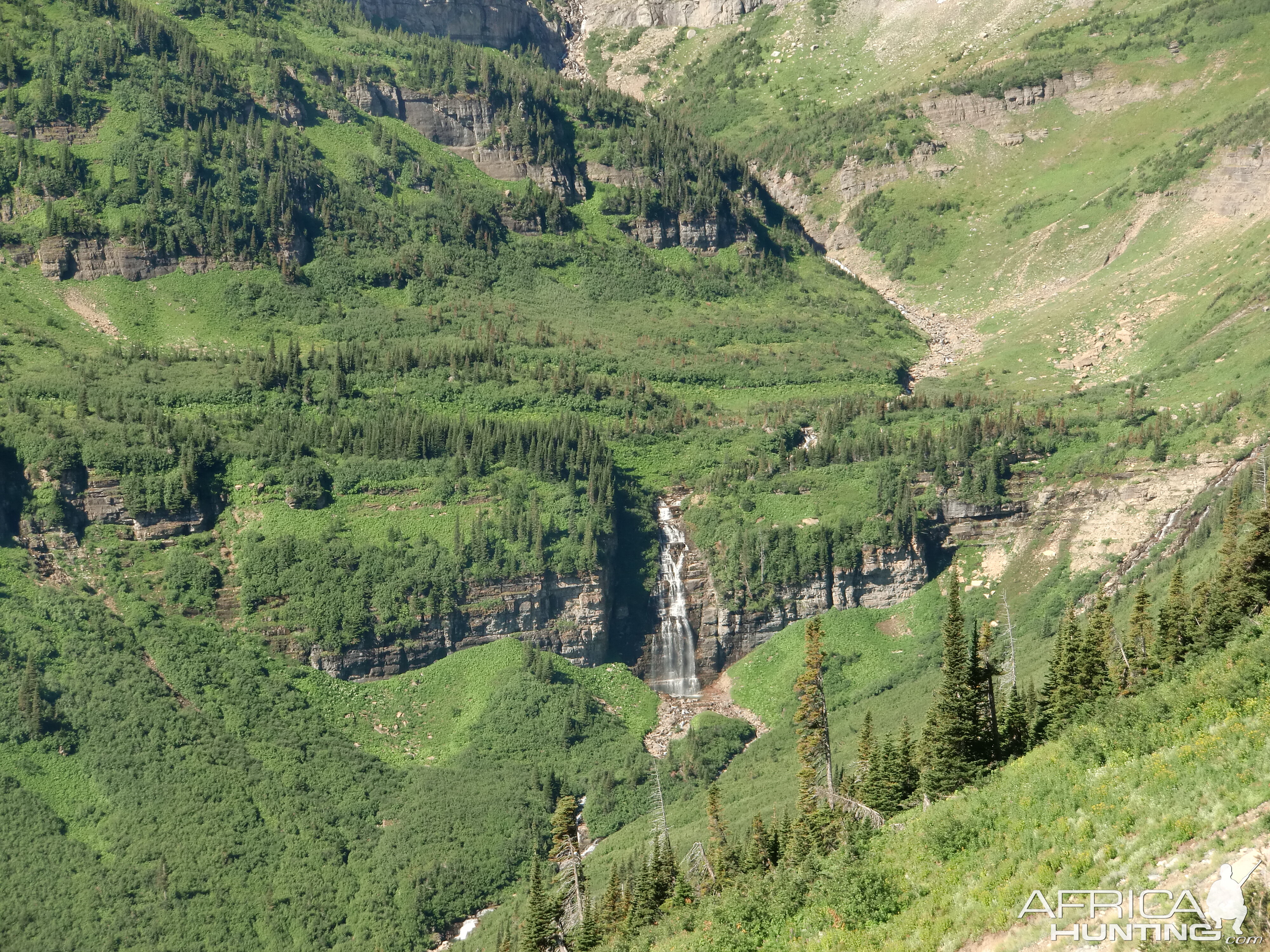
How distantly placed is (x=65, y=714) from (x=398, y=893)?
53688 mm

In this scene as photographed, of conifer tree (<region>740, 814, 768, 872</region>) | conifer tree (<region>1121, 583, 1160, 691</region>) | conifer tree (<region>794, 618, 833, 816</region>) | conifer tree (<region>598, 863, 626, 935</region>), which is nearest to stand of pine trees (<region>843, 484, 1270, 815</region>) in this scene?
conifer tree (<region>1121, 583, 1160, 691</region>)

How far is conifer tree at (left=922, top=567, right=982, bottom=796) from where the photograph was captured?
9225 centimetres

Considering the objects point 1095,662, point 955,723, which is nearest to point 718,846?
point 955,723

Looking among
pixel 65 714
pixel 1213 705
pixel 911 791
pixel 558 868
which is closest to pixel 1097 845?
pixel 1213 705

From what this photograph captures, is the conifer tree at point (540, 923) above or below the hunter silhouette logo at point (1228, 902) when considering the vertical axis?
below

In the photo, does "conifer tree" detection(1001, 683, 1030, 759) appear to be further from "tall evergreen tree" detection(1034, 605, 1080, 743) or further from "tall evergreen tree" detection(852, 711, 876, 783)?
"tall evergreen tree" detection(852, 711, 876, 783)

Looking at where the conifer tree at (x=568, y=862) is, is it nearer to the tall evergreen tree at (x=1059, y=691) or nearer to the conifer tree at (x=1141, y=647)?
the tall evergreen tree at (x=1059, y=691)

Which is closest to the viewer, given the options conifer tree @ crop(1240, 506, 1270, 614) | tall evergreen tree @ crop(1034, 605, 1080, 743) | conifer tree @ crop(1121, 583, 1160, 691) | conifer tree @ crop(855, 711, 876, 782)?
conifer tree @ crop(1240, 506, 1270, 614)

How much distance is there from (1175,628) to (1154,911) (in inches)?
2415

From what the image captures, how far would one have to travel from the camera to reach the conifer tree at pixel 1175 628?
9762 centimetres

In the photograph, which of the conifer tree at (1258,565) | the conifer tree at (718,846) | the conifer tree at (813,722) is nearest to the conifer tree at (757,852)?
the conifer tree at (718,846)

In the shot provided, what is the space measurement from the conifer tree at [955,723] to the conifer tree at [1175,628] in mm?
14112

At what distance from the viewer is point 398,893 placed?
555ft

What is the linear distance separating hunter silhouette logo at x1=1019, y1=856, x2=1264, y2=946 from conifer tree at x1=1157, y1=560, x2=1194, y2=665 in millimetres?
45727
